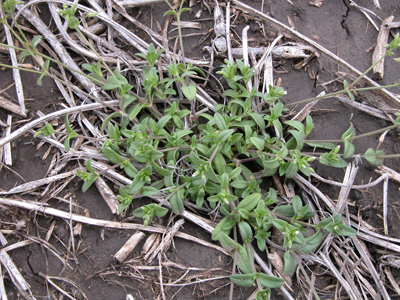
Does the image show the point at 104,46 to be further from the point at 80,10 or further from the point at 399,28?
the point at 399,28

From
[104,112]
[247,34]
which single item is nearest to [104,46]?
[104,112]

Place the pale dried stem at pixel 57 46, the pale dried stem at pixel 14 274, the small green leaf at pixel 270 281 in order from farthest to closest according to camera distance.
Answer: the pale dried stem at pixel 57 46, the pale dried stem at pixel 14 274, the small green leaf at pixel 270 281

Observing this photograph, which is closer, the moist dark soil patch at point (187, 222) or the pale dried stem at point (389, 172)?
the moist dark soil patch at point (187, 222)

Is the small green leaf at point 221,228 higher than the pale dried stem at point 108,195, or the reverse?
the pale dried stem at point 108,195

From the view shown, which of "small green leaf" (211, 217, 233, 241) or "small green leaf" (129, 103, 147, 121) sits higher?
"small green leaf" (129, 103, 147, 121)

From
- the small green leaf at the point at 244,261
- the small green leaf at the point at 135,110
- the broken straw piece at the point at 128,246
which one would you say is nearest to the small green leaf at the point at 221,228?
the small green leaf at the point at 244,261

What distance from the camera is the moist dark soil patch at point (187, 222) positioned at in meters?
3.06

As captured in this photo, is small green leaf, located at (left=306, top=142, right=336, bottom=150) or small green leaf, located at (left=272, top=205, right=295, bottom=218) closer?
small green leaf, located at (left=272, top=205, right=295, bottom=218)

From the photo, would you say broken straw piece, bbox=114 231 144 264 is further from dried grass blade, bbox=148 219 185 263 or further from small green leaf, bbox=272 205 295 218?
small green leaf, bbox=272 205 295 218

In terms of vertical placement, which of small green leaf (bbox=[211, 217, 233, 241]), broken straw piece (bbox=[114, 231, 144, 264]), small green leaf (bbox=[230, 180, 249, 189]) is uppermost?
small green leaf (bbox=[230, 180, 249, 189])

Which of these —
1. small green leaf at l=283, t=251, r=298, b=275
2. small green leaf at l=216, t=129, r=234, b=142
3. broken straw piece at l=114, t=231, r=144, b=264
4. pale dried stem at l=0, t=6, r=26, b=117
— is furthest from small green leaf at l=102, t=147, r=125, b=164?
small green leaf at l=283, t=251, r=298, b=275

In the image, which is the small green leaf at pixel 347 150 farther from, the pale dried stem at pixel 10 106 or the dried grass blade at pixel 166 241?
the pale dried stem at pixel 10 106

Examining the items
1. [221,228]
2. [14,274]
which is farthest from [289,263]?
[14,274]

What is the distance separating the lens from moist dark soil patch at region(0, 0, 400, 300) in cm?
306
